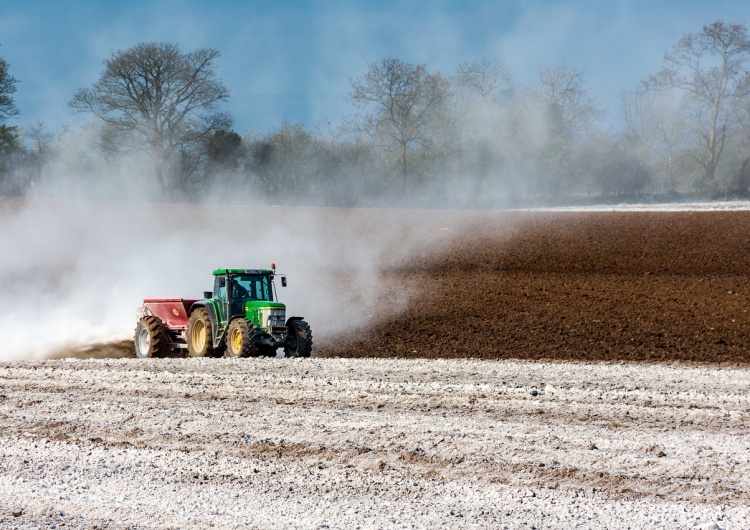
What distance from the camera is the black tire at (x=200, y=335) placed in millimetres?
16797

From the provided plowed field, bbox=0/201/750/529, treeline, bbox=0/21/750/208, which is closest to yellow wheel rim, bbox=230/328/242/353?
plowed field, bbox=0/201/750/529

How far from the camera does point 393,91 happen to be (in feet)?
170

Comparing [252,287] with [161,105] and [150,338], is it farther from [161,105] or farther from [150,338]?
[161,105]

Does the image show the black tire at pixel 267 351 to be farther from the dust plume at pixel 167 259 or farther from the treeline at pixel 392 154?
the treeline at pixel 392 154

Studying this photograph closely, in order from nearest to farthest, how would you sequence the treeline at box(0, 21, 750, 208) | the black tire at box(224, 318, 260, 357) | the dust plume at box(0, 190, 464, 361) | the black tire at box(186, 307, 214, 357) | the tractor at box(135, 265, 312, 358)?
the black tire at box(224, 318, 260, 357) < the tractor at box(135, 265, 312, 358) < the black tire at box(186, 307, 214, 357) < the dust plume at box(0, 190, 464, 361) < the treeline at box(0, 21, 750, 208)

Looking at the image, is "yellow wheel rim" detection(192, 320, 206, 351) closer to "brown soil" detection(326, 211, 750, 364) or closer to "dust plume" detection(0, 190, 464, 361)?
"brown soil" detection(326, 211, 750, 364)

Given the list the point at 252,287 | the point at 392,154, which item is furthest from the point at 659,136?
the point at 252,287

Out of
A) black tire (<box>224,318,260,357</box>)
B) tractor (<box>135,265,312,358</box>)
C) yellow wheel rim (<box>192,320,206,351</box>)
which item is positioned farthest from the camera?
yellow wheel rim (<box>192,320,206,351</box>)

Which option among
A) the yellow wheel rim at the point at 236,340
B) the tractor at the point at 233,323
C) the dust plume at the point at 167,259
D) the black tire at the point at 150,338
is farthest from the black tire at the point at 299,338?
the dust plume at the point at 167,259

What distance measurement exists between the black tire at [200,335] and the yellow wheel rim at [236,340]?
62 cm

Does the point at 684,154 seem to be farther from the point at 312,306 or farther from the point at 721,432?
the point at 721,432

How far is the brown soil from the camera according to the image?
18.0 metres

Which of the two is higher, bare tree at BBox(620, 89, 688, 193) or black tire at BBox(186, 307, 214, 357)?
bare tree at BBox(620, 89, 688, 193)

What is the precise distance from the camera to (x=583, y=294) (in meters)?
23.1
